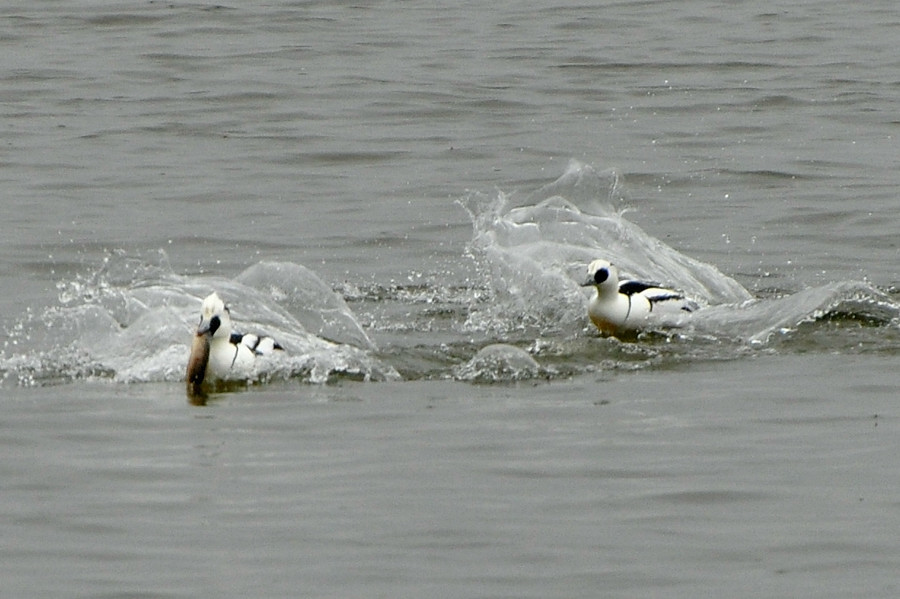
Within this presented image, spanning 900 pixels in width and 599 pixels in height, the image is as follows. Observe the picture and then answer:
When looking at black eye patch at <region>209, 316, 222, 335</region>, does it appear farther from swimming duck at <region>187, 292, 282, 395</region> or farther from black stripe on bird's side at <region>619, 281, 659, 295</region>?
black stripe on bird's side at <region>619, 281, 659, 295</region>

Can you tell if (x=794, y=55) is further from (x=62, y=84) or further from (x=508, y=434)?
(x=508, y=434)

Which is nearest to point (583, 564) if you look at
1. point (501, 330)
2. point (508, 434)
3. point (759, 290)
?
point (508, 434)

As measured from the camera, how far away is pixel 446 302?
1256 centimetres

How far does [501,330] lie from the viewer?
11531 millimetres

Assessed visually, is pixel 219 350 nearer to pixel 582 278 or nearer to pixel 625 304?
pixel 625 304

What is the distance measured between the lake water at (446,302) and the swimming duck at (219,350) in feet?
0.47

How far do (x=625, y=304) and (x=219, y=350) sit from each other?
117 inches

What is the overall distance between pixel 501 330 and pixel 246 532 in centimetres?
446

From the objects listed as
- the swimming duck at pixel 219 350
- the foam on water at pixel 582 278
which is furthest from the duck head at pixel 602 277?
the swimming duck at pixel 219 350

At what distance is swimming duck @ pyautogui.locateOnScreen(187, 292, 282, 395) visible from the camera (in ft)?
33.3

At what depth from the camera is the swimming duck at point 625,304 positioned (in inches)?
470

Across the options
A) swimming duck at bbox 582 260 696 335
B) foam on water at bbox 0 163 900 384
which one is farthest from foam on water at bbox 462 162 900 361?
swimming duck at bbox 582 260 696 335

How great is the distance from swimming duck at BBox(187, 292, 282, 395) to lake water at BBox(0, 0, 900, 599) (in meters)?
0.14

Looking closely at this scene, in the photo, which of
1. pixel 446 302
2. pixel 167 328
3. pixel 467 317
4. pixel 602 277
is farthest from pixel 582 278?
pixel 167 328
